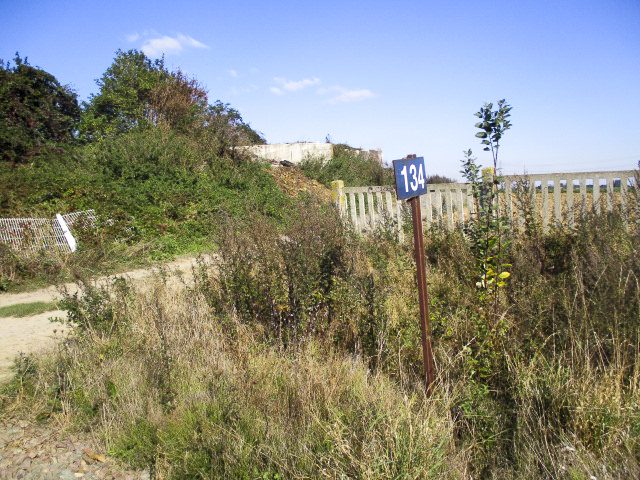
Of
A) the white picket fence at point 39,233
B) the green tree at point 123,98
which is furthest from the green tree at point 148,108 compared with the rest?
the white picket fence at point 39,233

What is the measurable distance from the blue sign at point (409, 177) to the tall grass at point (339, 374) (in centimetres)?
133

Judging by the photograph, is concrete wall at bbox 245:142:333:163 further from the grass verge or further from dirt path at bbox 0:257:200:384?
the grass verge

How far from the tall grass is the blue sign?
4.36ft

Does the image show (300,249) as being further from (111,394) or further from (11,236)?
(11,236)

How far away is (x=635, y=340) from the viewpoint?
3.18 m

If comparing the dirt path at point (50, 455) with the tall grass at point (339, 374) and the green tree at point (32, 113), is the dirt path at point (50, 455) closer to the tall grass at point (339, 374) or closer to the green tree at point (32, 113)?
the tall grass at point (339, 374)

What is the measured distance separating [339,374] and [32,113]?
16.7 metres

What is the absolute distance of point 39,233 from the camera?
342 inches

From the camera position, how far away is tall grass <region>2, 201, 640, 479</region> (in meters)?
2.66

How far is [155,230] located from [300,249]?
7.27 metres

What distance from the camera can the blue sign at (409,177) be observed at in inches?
112

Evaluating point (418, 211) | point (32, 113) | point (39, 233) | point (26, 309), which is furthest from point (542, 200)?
point (32, 113)

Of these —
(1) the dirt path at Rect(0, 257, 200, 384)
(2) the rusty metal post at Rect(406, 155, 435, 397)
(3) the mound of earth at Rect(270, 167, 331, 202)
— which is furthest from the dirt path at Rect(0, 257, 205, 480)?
(3) the mound of earth at Rect(270, 167, 331, 202)

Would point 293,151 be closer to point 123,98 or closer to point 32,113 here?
point 123,98
